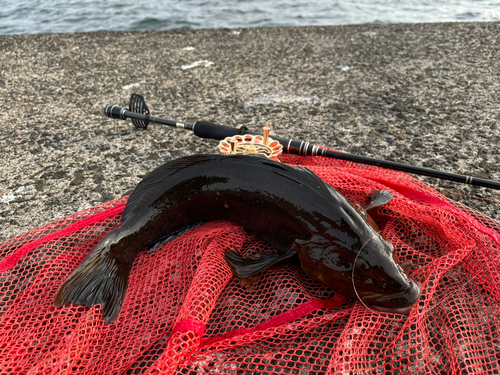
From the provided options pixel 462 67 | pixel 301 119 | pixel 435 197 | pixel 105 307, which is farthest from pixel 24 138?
pixel 462 67

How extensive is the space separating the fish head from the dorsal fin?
871 millimetres

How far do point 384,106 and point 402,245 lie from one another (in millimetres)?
2232

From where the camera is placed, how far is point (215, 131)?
286 centimetres

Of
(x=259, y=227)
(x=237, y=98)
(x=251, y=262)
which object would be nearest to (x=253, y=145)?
(x=259, y=227)

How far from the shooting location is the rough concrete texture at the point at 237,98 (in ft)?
9.71

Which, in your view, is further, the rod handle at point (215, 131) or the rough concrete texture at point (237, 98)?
the rough concrete texture at point (237, 98)

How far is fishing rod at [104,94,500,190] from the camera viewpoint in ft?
7.46

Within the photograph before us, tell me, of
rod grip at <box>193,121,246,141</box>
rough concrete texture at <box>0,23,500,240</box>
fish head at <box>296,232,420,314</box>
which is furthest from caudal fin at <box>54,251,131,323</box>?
rod grip at <box>193,121,246,141</box>

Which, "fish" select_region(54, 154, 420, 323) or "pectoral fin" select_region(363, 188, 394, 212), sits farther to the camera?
"pectoral fin" select_region(363, 188, 394, 212)

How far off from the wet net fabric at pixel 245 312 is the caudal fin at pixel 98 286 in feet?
0.15

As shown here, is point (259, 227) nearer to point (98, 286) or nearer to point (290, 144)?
point (290, 144)

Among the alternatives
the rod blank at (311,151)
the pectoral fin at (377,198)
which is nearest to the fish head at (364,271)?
the pectoral fin at (377,198)

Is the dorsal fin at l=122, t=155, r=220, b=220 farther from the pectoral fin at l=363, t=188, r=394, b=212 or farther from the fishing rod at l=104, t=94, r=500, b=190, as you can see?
the pectoral fin at l=363, t=188, r=394, b=212

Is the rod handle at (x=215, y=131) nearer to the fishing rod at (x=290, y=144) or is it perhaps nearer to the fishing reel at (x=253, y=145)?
the fishing rod at (x=290, y=144)
